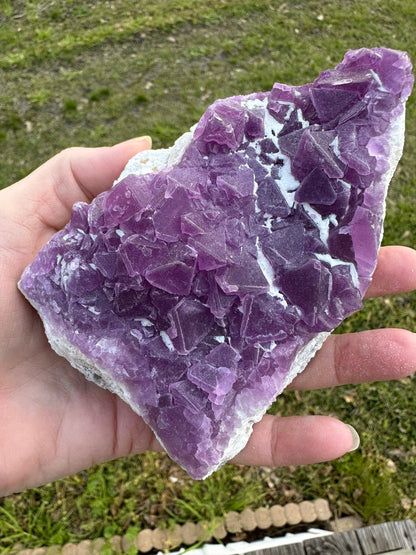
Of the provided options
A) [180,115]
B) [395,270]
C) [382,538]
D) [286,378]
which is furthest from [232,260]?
[180,115]

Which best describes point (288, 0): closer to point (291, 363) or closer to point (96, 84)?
point (96, 84)

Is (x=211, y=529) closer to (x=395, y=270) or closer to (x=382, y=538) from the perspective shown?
(x=382, y=538)

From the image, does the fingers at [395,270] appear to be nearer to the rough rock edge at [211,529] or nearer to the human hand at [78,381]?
the human hand at [78,381]

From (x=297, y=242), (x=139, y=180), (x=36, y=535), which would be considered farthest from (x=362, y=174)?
A: (x=36, y=535)

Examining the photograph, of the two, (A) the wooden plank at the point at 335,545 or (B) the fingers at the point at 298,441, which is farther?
(A) the wooden plank at the point at 335,545

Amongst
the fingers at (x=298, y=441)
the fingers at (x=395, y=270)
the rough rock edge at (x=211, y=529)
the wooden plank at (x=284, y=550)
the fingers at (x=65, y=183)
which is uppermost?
the fingers at (x=65, y=183)

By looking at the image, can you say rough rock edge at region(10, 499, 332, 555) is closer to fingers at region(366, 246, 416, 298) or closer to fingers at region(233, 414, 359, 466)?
fingers at region(233, 414, 359, 466)

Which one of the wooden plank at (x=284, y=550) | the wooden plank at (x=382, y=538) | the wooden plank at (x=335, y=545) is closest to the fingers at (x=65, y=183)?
the wooden plank at (x=284, y=550)
